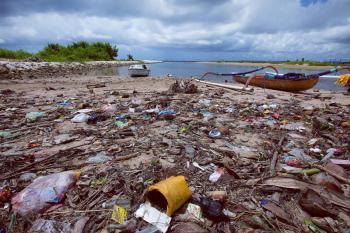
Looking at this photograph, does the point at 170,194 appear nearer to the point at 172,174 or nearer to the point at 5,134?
the point at 172,174

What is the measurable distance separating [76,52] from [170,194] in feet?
155

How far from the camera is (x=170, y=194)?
199 cm

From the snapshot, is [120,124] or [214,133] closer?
[214,133]

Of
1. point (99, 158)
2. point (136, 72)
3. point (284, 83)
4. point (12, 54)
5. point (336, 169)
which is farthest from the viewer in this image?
point (12, 54)

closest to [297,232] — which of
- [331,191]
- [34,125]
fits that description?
[331,191]

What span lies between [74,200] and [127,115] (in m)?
3.32

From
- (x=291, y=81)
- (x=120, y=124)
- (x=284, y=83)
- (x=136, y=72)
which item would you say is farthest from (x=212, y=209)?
(x=136, y=72)

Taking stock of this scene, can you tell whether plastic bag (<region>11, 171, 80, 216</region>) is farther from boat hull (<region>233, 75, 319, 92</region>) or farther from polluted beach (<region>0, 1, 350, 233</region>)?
boat hull (<region>233, 75, 319, 92</region>)

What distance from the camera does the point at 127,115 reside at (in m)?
5.44

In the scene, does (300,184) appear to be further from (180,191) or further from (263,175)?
(180,191)

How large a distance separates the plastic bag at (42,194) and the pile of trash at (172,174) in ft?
0.03

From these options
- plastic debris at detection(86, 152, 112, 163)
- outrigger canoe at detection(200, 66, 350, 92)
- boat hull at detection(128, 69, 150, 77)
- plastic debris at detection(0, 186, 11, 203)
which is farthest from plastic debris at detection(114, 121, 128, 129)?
boat hull at detection(128, 69, 150, 77)

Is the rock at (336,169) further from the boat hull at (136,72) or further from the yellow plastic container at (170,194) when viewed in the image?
the boat hull at (136,72)

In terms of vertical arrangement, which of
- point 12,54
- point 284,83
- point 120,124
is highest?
point 12,54
